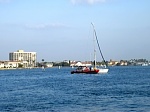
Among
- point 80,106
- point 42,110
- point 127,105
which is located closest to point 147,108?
point 127,105

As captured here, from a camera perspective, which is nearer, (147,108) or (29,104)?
(147,108)

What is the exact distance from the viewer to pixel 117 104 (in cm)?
3862

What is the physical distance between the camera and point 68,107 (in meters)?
37.4

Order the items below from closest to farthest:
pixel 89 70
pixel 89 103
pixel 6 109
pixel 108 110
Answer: pixel 108 110
pixel 6 109
pixel 89 103
pixel 89 70

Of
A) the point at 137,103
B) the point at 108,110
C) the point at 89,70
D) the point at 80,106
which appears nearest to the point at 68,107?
the point at 80,106

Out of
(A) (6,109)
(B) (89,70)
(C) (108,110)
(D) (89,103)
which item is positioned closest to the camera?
(C) (108,110)

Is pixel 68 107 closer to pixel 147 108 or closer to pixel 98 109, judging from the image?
pixel 98 109

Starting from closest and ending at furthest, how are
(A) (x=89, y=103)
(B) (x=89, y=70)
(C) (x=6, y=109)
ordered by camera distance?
(C) (x=6, y=109)
(A) (x=89, y=103)
(B) (x=89, y=70)

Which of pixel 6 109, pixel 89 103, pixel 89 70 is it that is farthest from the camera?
pixel 89 70

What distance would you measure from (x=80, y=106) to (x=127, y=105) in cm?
449

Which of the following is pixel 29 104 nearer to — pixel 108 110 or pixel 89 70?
pixel 108 110

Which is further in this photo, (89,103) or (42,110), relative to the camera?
(89,103)

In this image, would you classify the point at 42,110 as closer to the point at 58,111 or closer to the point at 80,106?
the point at 58,111

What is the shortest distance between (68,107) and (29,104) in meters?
5.16
